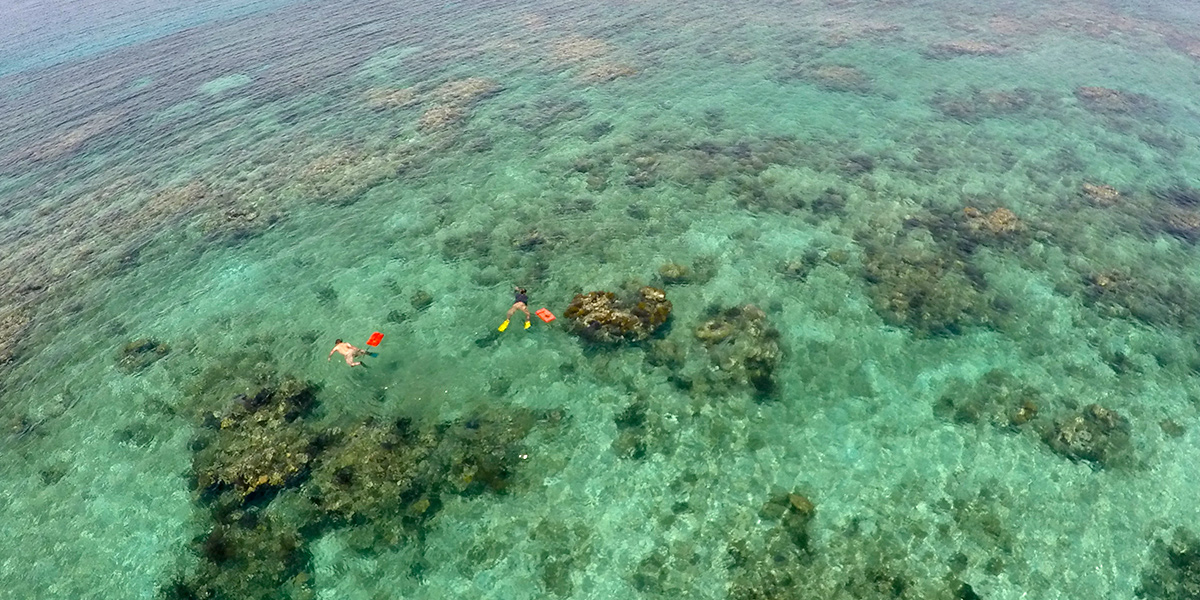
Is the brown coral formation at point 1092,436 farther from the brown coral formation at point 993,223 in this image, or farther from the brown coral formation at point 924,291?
the brown coral formation at point 993,223

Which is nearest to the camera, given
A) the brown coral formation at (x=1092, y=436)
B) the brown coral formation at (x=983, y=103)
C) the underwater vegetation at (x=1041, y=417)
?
the brown coral formation at (x=1092, y=436)

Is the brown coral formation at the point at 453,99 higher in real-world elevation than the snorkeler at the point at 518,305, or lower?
higher

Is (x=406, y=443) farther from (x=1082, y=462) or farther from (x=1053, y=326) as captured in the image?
(x=1053, y=326)

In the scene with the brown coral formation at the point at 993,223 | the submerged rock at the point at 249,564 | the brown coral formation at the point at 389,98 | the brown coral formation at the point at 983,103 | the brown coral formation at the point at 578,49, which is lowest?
the submerged rock at the point at 249,564

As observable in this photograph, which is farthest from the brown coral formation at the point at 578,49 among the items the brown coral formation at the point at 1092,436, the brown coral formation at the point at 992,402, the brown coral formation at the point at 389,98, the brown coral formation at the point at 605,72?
the brown coral formation at the point at 1092,436

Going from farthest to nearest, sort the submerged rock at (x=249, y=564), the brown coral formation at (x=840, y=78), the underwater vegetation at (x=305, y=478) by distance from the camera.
A: the brown coral formation at (x=840, y=78), the underwater vegetation at (x=305, y=478), the submerged rock at (x=249, y=564)

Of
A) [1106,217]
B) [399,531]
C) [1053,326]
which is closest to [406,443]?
[399,531]

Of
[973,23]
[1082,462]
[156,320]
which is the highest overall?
[973,23]
